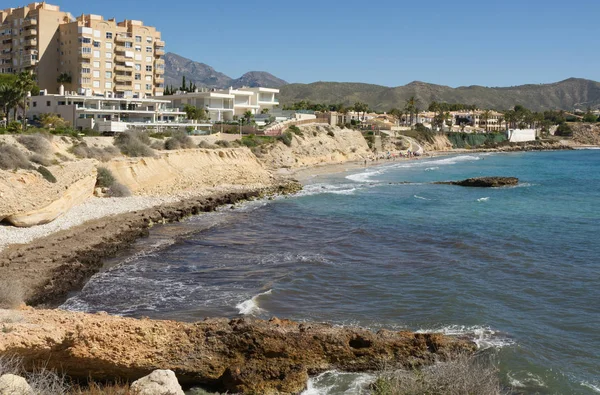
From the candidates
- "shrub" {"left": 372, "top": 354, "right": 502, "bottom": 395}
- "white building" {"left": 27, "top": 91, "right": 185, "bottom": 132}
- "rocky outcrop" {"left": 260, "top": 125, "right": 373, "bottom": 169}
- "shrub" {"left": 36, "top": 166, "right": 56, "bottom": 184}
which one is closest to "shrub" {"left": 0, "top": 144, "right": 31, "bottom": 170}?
"shrub" {"left": 36, "top": 166, "right": 56, "bottom": 184}

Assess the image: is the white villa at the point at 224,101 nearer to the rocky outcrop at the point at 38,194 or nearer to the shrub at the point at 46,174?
the rocky outcrop at the point at 38,194

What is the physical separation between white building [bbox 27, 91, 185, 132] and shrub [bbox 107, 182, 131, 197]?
703 inches

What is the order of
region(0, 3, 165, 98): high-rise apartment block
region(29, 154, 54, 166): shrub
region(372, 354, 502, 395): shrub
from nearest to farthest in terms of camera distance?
region(372, 354, 502, 395): shrub
region(29, 154, 54, 166): shrub
region(0, 3, 165, 98): high-rise apartment block

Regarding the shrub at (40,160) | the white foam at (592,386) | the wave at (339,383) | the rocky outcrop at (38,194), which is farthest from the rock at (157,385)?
the shrub at (40,160)

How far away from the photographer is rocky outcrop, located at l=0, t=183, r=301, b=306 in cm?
2025

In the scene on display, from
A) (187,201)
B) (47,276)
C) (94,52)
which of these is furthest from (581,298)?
(94,52)

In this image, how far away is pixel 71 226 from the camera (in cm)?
2934

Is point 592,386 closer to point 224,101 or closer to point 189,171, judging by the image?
point 189,171

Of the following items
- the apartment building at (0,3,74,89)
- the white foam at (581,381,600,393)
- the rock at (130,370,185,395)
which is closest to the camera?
the rock at (130,370,185,395)

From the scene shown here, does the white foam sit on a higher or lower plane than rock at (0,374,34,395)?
lower

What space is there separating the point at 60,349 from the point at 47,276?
Result: 9.31 meters

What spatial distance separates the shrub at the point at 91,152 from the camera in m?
43.2

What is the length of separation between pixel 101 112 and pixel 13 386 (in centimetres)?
5713

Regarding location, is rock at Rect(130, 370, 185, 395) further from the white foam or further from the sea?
the white foam
